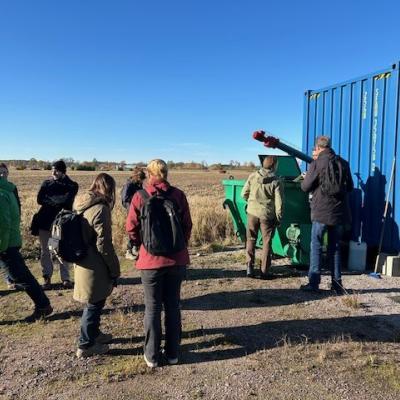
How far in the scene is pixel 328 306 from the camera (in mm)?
5828

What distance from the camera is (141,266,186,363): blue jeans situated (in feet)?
13.4

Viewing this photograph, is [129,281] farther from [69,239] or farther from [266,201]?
[69,239]

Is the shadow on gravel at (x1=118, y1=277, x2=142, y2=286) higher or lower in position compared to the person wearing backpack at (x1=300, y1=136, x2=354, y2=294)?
lower

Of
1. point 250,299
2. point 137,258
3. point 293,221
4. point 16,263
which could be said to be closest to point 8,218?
point 16,263

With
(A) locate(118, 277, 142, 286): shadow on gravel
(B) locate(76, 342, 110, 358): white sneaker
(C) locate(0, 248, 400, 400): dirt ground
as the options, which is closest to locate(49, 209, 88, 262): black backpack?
(B) locate(76, 342, 110, 358): white sneaker

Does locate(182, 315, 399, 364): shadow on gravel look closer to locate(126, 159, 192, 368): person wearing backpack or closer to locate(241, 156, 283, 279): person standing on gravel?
locate(126, 159, 192, 368): person wearing backpack

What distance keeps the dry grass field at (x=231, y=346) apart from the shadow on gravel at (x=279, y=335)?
1 centimetres

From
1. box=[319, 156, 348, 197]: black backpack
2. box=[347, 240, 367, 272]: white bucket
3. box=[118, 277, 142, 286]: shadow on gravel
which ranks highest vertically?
box=[319, 156, 348, 197]: black backpack

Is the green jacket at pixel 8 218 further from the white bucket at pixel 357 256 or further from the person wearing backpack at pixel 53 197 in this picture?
the white bucket at pixel 357 256

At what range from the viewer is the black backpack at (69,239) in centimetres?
424

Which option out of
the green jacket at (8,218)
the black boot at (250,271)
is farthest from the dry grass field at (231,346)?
the green jacket at (8,218)

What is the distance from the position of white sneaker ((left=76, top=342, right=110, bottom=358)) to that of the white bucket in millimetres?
4697

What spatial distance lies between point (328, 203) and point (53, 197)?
386 centimetres

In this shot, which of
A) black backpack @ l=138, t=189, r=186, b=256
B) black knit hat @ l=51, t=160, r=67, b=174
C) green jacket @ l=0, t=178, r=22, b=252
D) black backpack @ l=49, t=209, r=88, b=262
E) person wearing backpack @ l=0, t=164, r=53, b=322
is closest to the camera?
black backpack @ l=138, t=189, r=186, b=256
